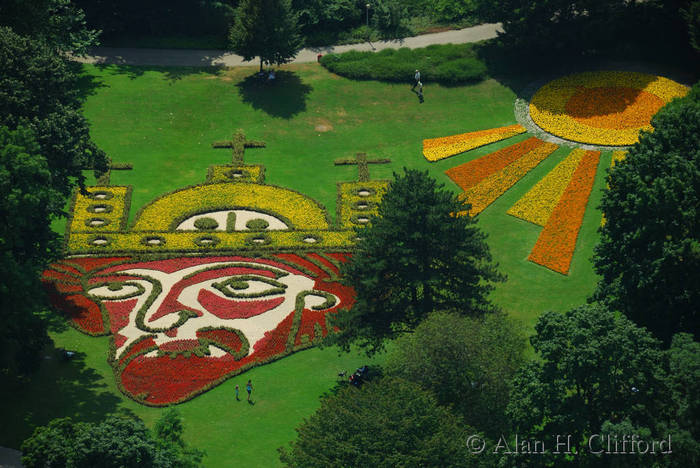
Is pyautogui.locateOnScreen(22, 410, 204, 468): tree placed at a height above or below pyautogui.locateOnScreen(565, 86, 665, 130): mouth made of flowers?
below

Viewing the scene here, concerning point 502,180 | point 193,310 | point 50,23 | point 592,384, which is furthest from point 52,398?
point 502,180

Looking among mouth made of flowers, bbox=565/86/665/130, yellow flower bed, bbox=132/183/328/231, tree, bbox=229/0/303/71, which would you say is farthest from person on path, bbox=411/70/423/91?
yellow flower bed, bbox=132/183/328/231

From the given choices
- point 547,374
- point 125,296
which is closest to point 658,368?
point 547,374

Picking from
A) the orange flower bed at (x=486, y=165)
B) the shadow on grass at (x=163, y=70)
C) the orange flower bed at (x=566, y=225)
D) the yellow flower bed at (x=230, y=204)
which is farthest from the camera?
the shadow on grass at (x=163, y=70)

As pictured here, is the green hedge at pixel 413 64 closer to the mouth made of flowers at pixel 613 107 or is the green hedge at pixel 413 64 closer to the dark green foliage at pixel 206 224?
the mouth made of flowers at pixel 613 107

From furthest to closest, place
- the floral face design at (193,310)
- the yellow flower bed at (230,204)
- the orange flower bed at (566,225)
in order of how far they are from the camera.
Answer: the yellow flower bed at (230,204)
the orange flower bed at (566,225)
the floral face design at (193,310)

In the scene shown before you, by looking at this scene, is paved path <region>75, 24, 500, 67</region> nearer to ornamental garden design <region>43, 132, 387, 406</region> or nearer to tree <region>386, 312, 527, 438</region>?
ornamental garden design <region>43, 132, 387, 406</region>

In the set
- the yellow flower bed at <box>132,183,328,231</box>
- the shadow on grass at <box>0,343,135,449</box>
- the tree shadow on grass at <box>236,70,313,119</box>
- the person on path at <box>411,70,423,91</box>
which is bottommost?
the shadow on grass at <box>0,343,135,449</box>

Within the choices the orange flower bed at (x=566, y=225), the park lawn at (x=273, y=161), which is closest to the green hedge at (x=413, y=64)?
the park lawn at (x=273, y=161)
